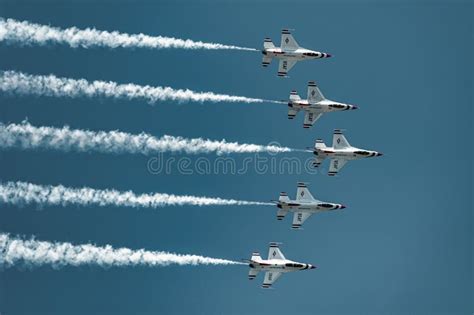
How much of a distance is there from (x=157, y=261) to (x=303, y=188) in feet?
43.3

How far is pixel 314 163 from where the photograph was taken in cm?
8350

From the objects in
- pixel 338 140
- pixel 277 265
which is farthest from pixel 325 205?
pixel 277 265

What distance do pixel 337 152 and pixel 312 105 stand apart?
3732 mm


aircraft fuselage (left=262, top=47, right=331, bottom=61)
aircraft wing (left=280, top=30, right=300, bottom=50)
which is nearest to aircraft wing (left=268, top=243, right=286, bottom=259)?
aircraft fuselage (left=262, top=47, right=331, bottom=61)

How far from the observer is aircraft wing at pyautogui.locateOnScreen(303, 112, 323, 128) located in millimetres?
82688

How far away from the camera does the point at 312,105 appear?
82.1 m

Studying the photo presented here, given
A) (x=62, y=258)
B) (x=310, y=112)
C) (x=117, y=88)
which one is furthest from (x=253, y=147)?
(x=62, y=258)

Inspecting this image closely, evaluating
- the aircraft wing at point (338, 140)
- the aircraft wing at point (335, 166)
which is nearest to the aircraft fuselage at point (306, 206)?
the aircraft wing at point (335, 166)

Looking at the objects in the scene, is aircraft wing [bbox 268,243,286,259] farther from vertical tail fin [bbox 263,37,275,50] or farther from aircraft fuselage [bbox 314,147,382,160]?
vertical tail fin [bbox 263,37,275,50]

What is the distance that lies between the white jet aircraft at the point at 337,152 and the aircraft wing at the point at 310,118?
49.4 inches

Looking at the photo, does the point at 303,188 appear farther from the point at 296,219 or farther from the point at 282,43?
the point at 282,43

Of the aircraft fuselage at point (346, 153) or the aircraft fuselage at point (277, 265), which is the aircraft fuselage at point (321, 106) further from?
the aircraft fuselage at point (277, 265)

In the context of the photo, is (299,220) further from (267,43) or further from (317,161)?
(267,43)

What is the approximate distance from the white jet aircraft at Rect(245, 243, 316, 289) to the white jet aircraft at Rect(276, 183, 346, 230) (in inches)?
85.2
